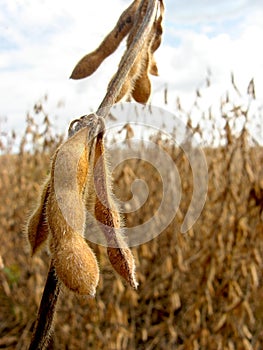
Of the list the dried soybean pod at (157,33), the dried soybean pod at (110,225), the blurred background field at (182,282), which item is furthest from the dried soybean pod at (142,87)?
the blurred background field at (182,282)

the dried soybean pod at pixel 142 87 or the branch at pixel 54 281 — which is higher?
the dried soybean pod at pixel 142 87

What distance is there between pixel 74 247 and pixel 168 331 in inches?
85.3

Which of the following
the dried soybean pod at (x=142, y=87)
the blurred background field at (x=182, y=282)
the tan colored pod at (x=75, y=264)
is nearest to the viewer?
the tan colored pod at (x=75, y=264)

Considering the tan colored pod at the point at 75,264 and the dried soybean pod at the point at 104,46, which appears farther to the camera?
the dried soybean pod at the point at 104,46

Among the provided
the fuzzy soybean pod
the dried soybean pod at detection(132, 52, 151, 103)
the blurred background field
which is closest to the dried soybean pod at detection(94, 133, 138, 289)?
the fuzzy soybean pod

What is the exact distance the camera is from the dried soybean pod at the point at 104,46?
71 cm

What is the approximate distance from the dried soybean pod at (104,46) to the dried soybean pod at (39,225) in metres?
0.21

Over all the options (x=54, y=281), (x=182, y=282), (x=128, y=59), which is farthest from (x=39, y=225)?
(x=182, y=282)

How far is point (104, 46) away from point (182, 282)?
81.0 inches

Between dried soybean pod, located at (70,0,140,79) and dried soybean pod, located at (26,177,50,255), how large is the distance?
0.21 m

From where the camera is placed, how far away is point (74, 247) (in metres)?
0.51

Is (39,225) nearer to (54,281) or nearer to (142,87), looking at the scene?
(54,281)

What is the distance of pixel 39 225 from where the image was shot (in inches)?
22.8

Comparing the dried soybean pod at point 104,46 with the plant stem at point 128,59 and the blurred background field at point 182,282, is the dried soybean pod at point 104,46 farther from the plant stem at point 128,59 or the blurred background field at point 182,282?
the blurred background field at point 182,282
